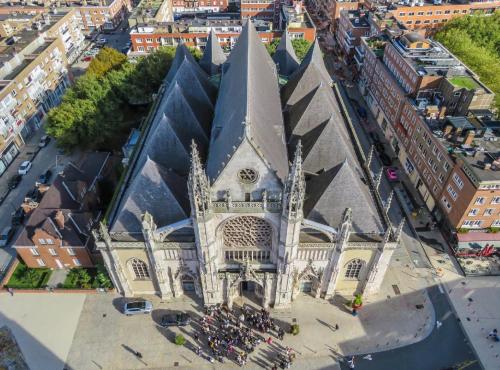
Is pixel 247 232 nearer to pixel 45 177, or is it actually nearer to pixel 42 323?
pixel 42 323

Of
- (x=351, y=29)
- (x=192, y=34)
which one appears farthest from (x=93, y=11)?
(x=351, y=29)

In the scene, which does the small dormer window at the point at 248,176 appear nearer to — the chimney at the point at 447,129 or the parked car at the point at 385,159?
the chimney at the point at 447,129

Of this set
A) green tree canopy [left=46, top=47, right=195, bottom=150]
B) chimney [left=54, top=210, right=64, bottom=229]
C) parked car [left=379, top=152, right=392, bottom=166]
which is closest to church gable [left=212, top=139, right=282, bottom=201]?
chimney [left=54, top=210, right=64, bottom=229]

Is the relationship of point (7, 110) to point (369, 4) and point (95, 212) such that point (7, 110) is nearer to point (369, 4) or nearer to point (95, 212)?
point (95, 212)

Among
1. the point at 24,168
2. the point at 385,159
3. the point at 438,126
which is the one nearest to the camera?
the point at 438,126

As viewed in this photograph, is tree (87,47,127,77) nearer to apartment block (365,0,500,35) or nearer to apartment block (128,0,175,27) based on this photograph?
apartment block (128,0,175,27)
